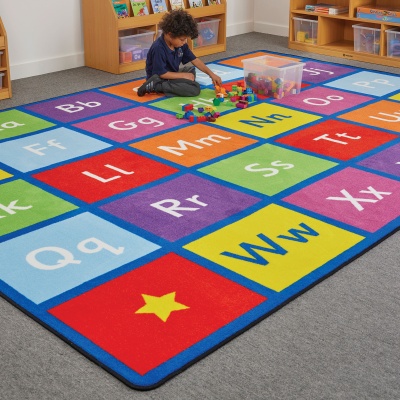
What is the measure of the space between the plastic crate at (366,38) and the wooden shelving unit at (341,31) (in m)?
0.05

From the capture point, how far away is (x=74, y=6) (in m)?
5.40

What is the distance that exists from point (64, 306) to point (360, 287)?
110 centimetres

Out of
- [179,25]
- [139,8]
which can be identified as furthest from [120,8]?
[179,25]

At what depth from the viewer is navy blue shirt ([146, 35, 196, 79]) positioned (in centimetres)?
470

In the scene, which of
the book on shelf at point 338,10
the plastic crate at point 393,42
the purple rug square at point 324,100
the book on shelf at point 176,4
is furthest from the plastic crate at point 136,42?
the plastic crate at point 393,42

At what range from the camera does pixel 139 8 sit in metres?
5.33

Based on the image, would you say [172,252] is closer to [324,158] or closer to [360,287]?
[360,287]

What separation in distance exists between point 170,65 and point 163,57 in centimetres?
11

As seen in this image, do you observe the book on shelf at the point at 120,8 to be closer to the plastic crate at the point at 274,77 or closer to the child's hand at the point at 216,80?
the child's hand at the point at 216,80

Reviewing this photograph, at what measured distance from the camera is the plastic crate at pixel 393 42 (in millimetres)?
5531

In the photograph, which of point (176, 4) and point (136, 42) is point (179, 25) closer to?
point (136, 42)

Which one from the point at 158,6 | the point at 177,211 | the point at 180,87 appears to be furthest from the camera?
the point at 158,6

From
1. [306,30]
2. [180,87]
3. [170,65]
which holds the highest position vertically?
[306,30]

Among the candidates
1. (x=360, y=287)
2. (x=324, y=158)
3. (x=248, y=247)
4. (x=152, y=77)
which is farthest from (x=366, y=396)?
(x=152, y=77)
